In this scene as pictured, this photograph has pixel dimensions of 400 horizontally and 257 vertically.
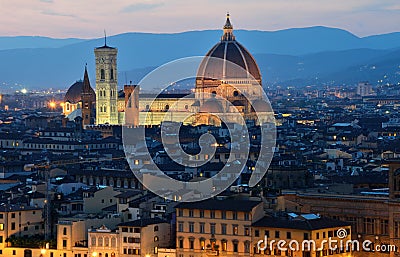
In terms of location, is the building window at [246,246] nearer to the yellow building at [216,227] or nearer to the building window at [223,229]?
the yellow building at [216,227]

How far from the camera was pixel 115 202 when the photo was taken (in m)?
51.3

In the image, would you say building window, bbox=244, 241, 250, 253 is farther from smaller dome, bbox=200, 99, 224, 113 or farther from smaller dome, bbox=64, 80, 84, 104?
smaller dome, bbox=64, 80, 84, 104

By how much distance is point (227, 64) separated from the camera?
437ft

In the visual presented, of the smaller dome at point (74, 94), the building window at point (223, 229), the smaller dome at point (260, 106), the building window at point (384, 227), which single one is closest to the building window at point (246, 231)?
the building window at point (223, 229)

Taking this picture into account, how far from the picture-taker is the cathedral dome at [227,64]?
132875 mm

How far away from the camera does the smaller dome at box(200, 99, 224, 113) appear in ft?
407

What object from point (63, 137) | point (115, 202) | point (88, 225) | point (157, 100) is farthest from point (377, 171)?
point (157, 100)

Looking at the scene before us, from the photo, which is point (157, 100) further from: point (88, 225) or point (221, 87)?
point (88, 225)

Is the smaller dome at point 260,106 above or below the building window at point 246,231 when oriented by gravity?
above
